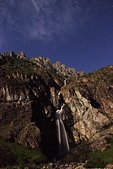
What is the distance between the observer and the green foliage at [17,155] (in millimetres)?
180738

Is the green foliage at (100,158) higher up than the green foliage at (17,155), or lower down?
lower down

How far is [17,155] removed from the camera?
615ft

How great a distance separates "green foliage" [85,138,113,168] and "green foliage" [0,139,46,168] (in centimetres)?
2470

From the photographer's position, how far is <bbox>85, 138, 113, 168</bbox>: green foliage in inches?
6550

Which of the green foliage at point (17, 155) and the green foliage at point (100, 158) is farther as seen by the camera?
the green foliage at point (17, 155)

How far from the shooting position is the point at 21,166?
15925cm

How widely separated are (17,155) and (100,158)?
3878 cm

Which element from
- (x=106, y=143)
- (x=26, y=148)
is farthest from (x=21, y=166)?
(x=106, y=143)

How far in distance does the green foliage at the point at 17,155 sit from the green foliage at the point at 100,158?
2470 cm

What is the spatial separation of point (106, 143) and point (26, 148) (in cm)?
3979

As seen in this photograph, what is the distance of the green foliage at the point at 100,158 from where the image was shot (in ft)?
546

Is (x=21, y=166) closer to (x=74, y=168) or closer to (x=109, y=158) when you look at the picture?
(x=74, y=168)

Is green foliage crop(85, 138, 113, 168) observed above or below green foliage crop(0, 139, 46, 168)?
below

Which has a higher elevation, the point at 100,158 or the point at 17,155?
the point at 17,155
